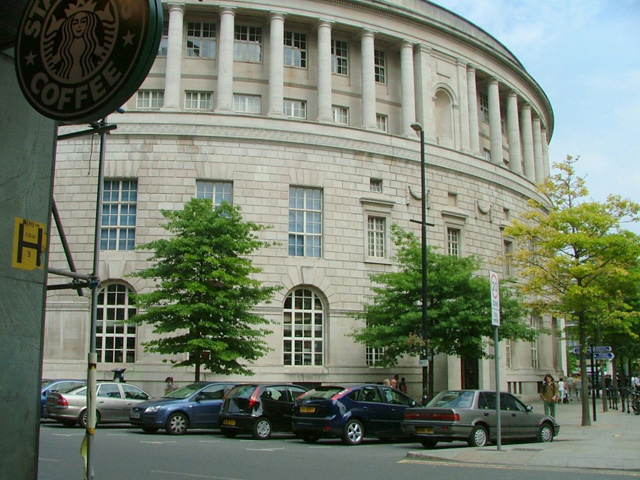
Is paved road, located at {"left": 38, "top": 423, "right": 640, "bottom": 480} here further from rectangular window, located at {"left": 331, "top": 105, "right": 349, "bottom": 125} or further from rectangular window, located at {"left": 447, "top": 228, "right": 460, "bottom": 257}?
rectangular window, located at {"left": 331, "top": 105, "right": 349, "bottom": 125}

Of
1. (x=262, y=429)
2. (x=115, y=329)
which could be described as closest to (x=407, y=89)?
(x=115, y=329)

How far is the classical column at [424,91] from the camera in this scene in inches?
1630

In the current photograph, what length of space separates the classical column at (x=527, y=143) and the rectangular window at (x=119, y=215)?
28.0 m

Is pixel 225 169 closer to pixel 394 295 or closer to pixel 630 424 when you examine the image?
pixel 394 295

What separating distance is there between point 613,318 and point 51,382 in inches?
853

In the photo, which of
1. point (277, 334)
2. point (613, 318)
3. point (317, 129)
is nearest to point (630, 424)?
point (613, 318)

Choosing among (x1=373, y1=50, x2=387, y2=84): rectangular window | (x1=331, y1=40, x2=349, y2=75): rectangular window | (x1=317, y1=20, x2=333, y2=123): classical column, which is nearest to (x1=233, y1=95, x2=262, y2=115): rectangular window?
(x1=317, y1=20, x2=333, y2=123): classical column

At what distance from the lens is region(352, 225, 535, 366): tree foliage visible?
30578 millimetres

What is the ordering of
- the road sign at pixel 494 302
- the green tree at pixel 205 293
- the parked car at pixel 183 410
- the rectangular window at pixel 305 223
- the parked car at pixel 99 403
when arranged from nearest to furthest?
the road sign at pixel 494 302, the parked car at pixel 183 410, the parked car at pixel 99 403, the green tree at pixel 205 293, the rectangular window at pixel 305 223

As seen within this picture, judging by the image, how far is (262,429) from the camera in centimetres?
2119

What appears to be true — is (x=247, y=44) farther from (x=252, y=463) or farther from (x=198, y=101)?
(x=252, y=463)

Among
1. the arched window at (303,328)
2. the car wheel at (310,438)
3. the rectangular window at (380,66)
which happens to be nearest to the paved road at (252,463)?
the car wheel at (310,438)

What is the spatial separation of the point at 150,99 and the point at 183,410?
20.8m

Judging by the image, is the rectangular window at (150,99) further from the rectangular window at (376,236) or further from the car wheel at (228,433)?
the car wheel at (228,433)
